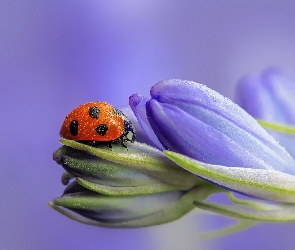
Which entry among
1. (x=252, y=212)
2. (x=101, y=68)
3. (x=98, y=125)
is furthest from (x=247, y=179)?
(x=101, y=68)

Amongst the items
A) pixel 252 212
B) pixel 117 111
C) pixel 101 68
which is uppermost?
pixel 101 68

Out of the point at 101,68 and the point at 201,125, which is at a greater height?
the point at 101,68

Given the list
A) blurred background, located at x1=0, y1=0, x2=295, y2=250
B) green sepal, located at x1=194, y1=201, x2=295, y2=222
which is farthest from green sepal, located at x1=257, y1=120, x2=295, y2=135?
blurred background, located at x1=0, y1=0, x2=295, y2=250

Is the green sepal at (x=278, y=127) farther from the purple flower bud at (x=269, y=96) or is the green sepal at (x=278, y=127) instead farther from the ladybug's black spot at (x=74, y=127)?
the ladybug's black spot at (x=74, y=127)

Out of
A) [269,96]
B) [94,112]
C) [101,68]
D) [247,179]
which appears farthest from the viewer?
[101,68]

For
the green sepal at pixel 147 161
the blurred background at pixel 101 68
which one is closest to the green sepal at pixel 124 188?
the green sepal at pixel 147 161

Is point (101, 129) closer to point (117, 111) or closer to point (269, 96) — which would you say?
point (117, 111)

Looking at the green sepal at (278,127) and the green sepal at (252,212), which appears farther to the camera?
the green sepal at (278,127)
